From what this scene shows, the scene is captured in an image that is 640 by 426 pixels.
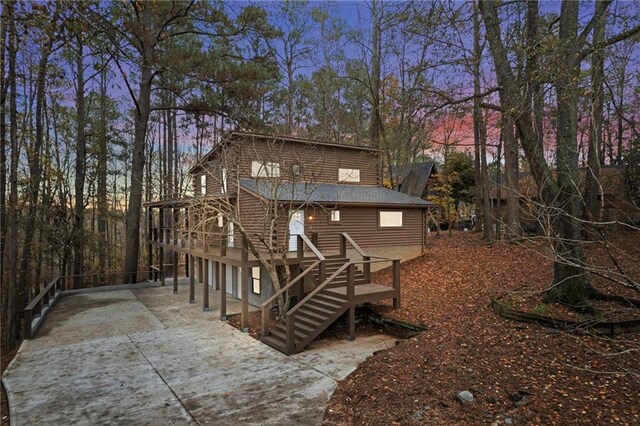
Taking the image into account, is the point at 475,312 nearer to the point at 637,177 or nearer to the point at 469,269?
the point at 469,269

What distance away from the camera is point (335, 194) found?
15.5 metres

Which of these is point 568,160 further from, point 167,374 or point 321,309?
point 167,374

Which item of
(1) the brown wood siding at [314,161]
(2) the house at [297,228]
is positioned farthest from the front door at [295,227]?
(1) the brown wood siding at [314,161]

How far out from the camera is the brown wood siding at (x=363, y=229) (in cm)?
1448

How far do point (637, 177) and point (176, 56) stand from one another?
66.5ft

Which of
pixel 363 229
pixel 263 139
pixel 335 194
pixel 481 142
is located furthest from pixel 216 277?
pixel 481 142

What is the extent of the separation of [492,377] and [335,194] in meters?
10.4

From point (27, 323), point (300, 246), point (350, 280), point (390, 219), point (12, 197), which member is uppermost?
point (12, 197)

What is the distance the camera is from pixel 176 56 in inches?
640

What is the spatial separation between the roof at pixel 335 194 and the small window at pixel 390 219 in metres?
0.59

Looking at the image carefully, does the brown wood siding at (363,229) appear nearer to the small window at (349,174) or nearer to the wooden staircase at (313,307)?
the wooden staircase at (313,307)

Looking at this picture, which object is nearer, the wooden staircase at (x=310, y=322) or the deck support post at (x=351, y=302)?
the wooden staircase at (x=310, y=322)

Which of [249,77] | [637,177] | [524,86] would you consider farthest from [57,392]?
[637,177]

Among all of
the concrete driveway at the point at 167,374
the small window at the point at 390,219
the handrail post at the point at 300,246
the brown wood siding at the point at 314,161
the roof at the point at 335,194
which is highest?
the brown wood siding at the point at 314,161
